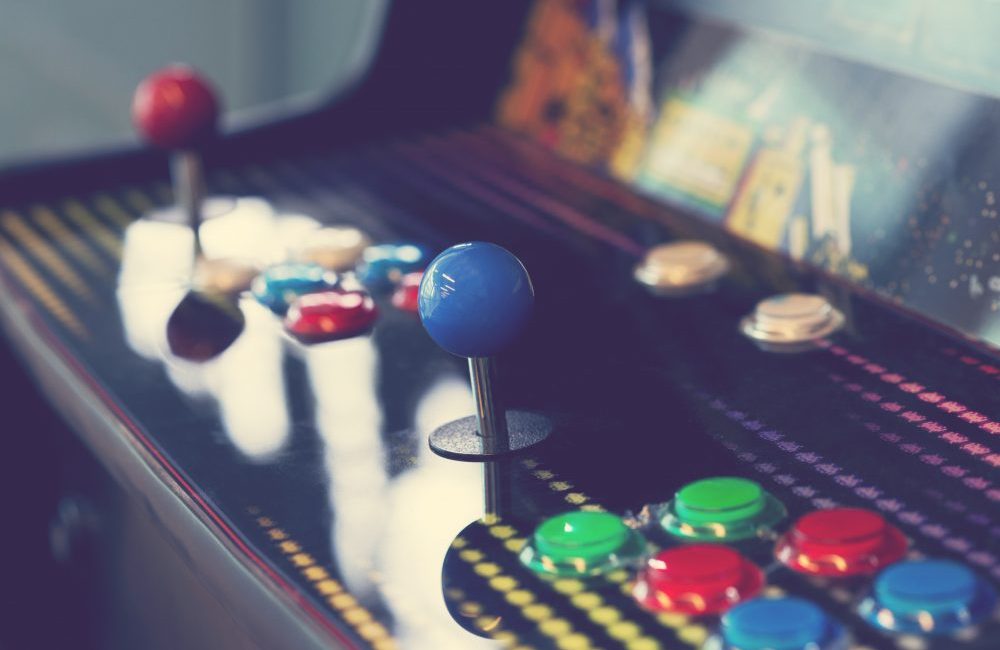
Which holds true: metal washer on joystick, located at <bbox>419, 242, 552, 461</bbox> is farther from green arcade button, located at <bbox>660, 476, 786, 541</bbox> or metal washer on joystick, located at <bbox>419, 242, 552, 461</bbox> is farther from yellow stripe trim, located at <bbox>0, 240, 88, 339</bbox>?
yellow stripe trim, located at <bbox>0, 240, 88, 339</bbox>

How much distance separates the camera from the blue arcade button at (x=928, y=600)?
0.69 metres

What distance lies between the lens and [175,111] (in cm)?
156

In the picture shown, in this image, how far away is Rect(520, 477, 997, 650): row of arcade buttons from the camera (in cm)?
69

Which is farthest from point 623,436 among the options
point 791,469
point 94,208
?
point 94,208

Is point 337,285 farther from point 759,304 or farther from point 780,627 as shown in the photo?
point 780,627

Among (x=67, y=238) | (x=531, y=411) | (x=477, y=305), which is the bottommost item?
(x=67, y=238)

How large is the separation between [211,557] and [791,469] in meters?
0.39

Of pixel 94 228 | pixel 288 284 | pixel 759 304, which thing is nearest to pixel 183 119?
pixel 94 228

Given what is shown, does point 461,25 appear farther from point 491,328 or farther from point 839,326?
point 491,328

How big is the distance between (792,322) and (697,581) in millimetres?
427

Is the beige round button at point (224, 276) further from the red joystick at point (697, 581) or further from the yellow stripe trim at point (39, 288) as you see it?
the red joystick at point (697, 581)

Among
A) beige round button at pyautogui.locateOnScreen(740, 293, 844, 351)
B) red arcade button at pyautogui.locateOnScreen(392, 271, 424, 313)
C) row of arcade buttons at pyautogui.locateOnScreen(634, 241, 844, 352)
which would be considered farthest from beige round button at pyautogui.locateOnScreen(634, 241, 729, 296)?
red arcade button at pyautogui.locateOnScreen(392, 271, 424, 313)

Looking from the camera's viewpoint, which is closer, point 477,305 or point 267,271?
point 477,305

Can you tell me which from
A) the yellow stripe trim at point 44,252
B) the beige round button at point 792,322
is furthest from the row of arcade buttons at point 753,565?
the yellow stripe trim at point 44,252
